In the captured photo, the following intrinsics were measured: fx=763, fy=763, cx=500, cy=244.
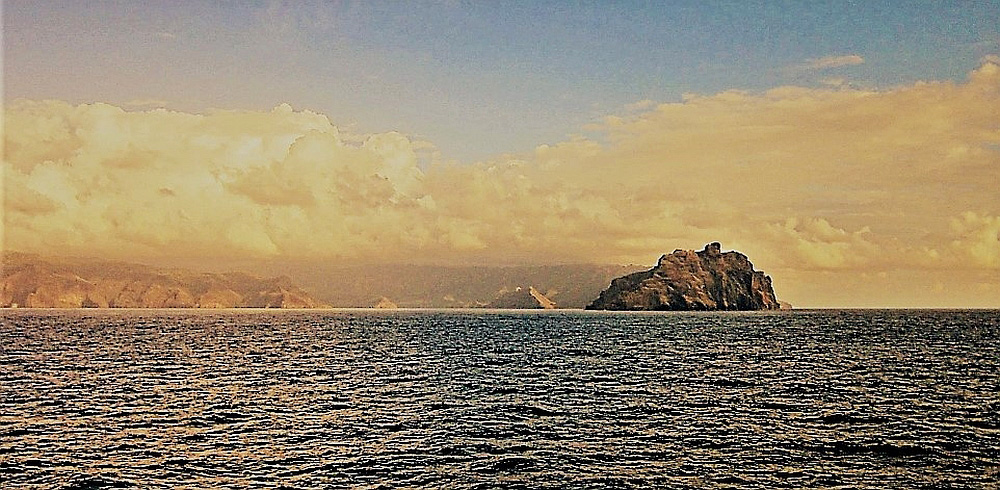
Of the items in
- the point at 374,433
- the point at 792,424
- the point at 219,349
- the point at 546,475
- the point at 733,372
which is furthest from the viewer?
the point at 219,349

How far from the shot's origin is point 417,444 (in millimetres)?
41844

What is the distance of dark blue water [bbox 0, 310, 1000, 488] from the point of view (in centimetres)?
3547

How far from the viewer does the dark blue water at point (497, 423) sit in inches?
1396

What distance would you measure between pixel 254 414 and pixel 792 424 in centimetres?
3510

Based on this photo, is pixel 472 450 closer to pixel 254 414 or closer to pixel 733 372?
pixel 254 414

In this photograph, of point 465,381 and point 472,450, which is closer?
point 472,450

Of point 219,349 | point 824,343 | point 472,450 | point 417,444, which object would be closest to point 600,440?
point 472,450

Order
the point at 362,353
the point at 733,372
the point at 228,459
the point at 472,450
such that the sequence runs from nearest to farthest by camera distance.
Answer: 1. the point at 228,459
2. the point at 472,450
3. the point at 733,372
4. the point at 362,353

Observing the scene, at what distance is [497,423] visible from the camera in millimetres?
48438

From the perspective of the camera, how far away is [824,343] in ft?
425

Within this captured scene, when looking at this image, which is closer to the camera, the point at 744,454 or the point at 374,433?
the point at 744,454

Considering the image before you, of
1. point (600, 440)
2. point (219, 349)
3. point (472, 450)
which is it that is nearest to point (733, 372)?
point (600, 440)

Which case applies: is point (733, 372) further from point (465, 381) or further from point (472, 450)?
point (472, 450)

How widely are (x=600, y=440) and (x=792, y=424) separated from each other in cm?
1362
